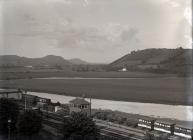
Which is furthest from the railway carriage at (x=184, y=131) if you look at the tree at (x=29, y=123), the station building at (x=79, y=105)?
the tree at (x=29, y=123)

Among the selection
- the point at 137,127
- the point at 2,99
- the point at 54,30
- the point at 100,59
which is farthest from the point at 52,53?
the point at 137,127

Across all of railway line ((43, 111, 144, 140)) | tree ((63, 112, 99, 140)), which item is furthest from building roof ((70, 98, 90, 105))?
railway line ((43, 111, 144, 140))

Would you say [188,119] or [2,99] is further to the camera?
[2,99]

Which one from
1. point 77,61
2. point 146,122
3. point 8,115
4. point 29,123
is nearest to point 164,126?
point 146,122

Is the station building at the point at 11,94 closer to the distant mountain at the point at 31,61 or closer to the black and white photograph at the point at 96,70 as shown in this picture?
the black and white photograph at the point at 96,70

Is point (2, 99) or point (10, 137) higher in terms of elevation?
point (2, 99)

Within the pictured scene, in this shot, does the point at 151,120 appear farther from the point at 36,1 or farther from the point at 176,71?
the point at 36,1

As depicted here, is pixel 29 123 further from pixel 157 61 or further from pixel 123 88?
pixel 157 61

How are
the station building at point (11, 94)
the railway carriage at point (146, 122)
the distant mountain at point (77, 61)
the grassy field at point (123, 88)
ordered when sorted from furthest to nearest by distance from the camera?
the station building at point (11, 94) → the distant mountain at point (77, 61) → the railway carriage at point (146, 122) → the grassy field at point (123, 88)
